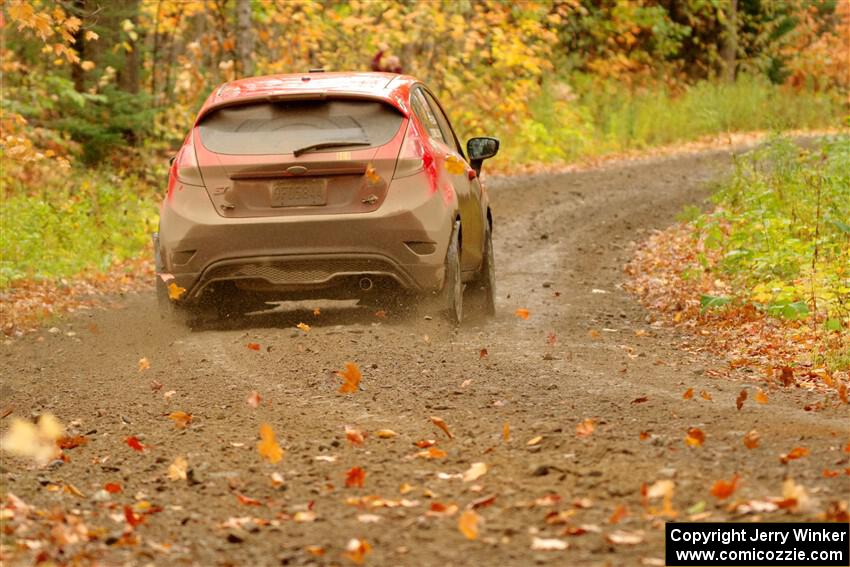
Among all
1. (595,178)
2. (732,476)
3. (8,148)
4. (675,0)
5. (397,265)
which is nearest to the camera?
(732,476)

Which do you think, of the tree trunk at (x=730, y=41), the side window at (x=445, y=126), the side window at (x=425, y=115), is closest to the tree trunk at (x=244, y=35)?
the side window at (x=445, y=126)

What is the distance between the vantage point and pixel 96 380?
8477mm

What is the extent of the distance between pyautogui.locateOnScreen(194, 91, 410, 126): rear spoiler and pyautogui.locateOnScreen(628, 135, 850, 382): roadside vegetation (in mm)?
2816

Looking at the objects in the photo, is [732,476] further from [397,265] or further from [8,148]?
[8,148]

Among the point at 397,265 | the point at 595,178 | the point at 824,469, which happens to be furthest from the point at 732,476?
the point at 595,178

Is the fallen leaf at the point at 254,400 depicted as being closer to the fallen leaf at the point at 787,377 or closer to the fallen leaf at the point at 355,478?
the fallen leaf at the point at 355,478

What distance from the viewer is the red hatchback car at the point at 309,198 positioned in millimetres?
9070

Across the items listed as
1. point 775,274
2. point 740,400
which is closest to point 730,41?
point 775,274

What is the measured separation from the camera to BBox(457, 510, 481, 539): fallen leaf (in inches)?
186

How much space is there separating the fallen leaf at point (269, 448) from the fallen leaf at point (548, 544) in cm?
174

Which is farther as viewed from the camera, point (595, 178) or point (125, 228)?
point (595, 178)

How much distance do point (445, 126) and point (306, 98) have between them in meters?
1.92

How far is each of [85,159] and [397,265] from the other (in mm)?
10651

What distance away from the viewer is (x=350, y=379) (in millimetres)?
7602
